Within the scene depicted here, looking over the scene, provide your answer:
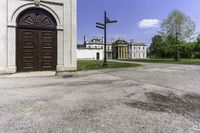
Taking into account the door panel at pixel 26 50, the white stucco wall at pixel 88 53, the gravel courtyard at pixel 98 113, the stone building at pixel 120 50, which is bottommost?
the gravel courtyard at pixel 98 113

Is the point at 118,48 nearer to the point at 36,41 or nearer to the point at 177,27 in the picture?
the point at 177,27

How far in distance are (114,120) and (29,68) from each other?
29.9ft

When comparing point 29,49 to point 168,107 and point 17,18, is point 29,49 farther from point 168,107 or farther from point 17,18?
point 168,107

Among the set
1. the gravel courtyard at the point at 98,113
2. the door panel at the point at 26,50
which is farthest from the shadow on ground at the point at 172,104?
the door panel at the point at 26,50

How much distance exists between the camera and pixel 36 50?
11.1 m

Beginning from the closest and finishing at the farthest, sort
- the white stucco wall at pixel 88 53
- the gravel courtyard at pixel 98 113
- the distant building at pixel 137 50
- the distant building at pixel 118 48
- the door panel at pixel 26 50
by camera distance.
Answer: the gravel courtyard at pixel 98 113 < the door panel at pixel 26 50 < the white stucco wall at pixel 88 53 < the distant building at pixel 118 48 < the distant building at pixel 137 50

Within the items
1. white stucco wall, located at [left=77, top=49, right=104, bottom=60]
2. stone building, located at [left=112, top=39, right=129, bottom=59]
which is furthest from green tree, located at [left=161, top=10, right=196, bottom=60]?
stone building, located at [left=112, top=39, right=129, bottom=59]

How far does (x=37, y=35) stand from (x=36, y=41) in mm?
398

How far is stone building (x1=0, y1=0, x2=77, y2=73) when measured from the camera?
10.4m

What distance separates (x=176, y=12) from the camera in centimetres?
3588

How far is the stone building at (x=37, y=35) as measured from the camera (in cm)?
1039

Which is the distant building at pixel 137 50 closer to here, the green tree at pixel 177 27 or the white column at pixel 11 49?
the green tree at pixel 177 27

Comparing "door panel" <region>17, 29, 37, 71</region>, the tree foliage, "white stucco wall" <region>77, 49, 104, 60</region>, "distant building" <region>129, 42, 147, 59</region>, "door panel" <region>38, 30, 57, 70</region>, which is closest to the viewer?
"door panel" <region>17, 29, 37, 71</region>

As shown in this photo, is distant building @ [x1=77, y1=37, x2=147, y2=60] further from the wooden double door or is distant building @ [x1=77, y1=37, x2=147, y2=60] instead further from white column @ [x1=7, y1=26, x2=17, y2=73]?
white column @ [x1=7, y1=26, x2=17, y2=73]
